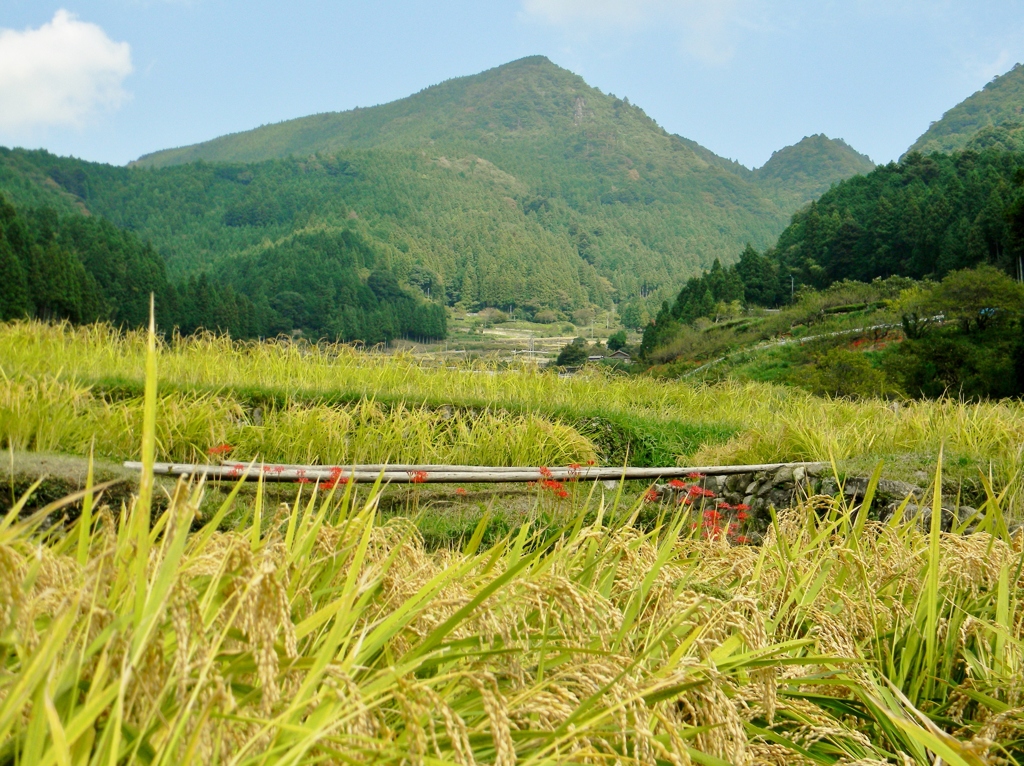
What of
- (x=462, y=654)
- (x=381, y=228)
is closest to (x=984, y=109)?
(x=381, y=228)

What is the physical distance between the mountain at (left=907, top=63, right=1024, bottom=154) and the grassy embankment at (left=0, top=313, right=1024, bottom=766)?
534 feet

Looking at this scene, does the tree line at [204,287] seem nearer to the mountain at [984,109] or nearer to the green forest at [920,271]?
the green forest at [920,271]

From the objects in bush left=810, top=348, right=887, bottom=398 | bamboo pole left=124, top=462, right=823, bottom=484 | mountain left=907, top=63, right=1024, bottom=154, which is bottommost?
bush left=810, top=348, right=887, bottom=398

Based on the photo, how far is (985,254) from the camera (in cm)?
4003

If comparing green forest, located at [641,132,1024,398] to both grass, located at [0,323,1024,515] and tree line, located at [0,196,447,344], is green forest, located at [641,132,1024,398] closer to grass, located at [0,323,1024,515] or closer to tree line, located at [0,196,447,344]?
grass, located at [0,323,1024,515]

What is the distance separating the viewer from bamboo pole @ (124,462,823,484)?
430cm

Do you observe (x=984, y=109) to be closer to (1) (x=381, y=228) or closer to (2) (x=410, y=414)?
(1) (x=381, y=228)

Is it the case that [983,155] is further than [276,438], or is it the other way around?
[983,155]

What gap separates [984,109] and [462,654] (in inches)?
7571

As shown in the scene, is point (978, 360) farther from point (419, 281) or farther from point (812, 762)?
point (419, 281)

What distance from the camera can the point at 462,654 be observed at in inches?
46.6

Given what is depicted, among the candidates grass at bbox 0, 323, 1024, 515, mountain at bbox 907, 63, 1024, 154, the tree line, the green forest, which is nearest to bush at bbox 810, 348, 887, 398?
the green forest

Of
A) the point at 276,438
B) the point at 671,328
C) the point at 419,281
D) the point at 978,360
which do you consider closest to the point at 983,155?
the point at 671,328

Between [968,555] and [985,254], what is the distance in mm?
45557
